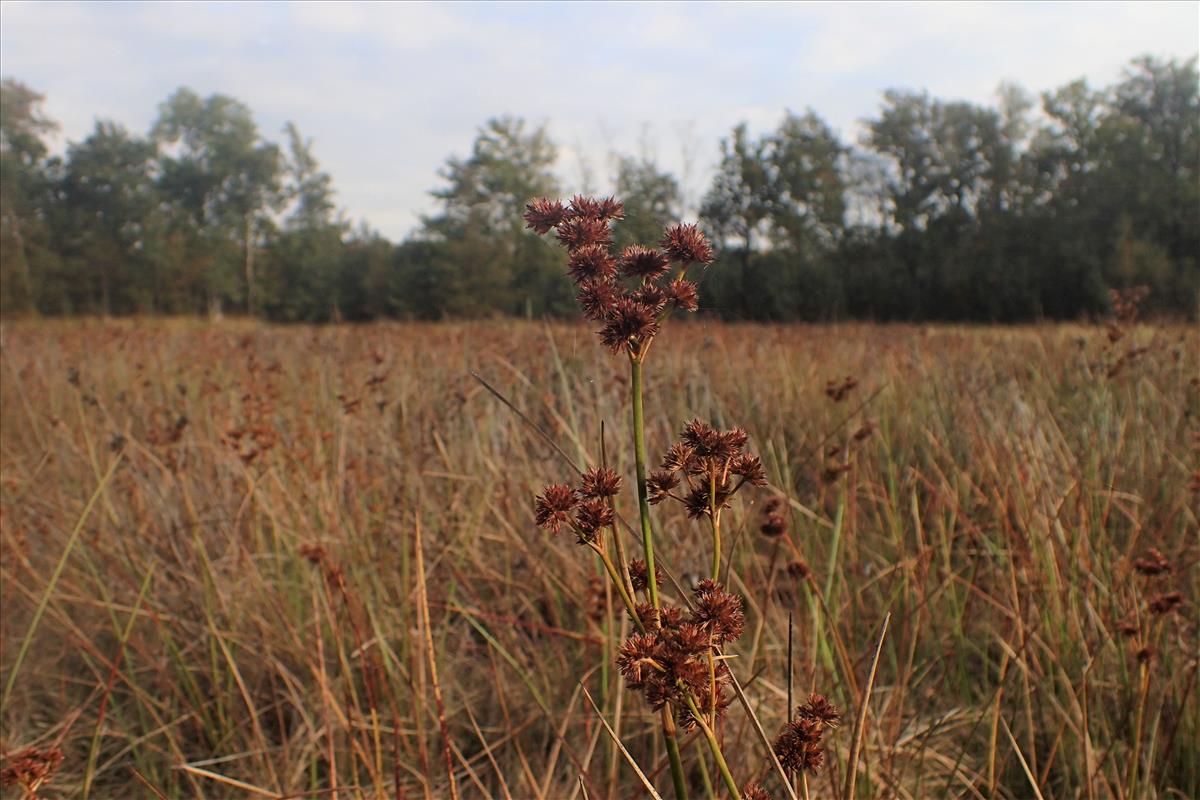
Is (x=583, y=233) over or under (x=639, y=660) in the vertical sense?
over

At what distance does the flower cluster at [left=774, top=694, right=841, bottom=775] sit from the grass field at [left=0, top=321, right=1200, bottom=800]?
1.39ft

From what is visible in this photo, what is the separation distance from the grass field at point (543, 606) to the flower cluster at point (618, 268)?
0.51m

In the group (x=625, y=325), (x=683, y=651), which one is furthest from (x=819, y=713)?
(x=625, y=325)

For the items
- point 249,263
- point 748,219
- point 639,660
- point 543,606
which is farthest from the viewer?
point 249,263

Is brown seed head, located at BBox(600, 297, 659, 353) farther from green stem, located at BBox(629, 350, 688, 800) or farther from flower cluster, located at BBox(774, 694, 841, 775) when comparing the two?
flower cluster, located at BBox(774, 694, 841, 775)

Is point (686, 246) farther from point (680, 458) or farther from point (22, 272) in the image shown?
point (22, 272)

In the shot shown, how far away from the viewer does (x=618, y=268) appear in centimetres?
50

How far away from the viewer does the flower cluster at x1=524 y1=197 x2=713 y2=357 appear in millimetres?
455

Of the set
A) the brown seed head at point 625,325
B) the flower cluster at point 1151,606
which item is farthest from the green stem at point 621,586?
the flower cluster at point 1151,606

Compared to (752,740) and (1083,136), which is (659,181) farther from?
(1083,136)

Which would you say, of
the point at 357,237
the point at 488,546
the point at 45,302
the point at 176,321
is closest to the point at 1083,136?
the point at 357,237

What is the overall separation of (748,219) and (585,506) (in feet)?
17.0

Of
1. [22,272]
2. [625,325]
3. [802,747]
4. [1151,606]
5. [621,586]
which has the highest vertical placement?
[22,272]

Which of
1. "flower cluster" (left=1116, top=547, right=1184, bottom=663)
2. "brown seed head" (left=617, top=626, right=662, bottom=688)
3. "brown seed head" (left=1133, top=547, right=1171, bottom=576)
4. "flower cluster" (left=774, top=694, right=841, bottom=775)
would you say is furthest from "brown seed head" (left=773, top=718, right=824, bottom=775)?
"brown seed head" (left=1133, top=547, right=1171, bottom=576)
